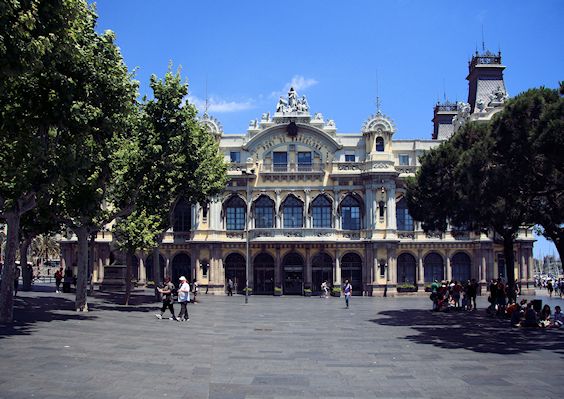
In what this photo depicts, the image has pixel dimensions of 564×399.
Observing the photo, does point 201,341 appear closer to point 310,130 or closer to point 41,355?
point 41,355

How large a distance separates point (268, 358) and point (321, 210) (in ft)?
129

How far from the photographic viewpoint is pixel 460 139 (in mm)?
35469

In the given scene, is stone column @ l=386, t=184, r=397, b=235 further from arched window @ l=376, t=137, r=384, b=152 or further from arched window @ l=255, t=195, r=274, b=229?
arched window @ l=255, t=195, r=274, b=229

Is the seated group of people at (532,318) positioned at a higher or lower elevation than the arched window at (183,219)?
lower

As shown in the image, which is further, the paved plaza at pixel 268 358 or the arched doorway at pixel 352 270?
the arched doorway at pixel 352 270

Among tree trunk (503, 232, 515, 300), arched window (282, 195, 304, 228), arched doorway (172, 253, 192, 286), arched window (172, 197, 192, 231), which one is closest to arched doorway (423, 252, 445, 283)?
arched window (282, 195, 304, 228)

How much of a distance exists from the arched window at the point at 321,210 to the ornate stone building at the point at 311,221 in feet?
0.33

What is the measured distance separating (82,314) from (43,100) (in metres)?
11.4

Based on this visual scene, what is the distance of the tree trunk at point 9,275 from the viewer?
2205cm

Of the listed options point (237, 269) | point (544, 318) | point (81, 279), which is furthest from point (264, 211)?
point (544, 318)

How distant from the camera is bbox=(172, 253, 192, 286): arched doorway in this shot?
5703 centimetres

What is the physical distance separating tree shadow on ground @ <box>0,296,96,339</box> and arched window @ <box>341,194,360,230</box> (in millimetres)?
28903

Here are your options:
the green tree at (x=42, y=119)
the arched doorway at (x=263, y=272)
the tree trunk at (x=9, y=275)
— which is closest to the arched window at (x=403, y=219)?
the arched doorway at (x=263, y=272)

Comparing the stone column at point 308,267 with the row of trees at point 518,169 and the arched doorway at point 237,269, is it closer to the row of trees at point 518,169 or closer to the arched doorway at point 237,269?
the arched doorway at point 237,269
